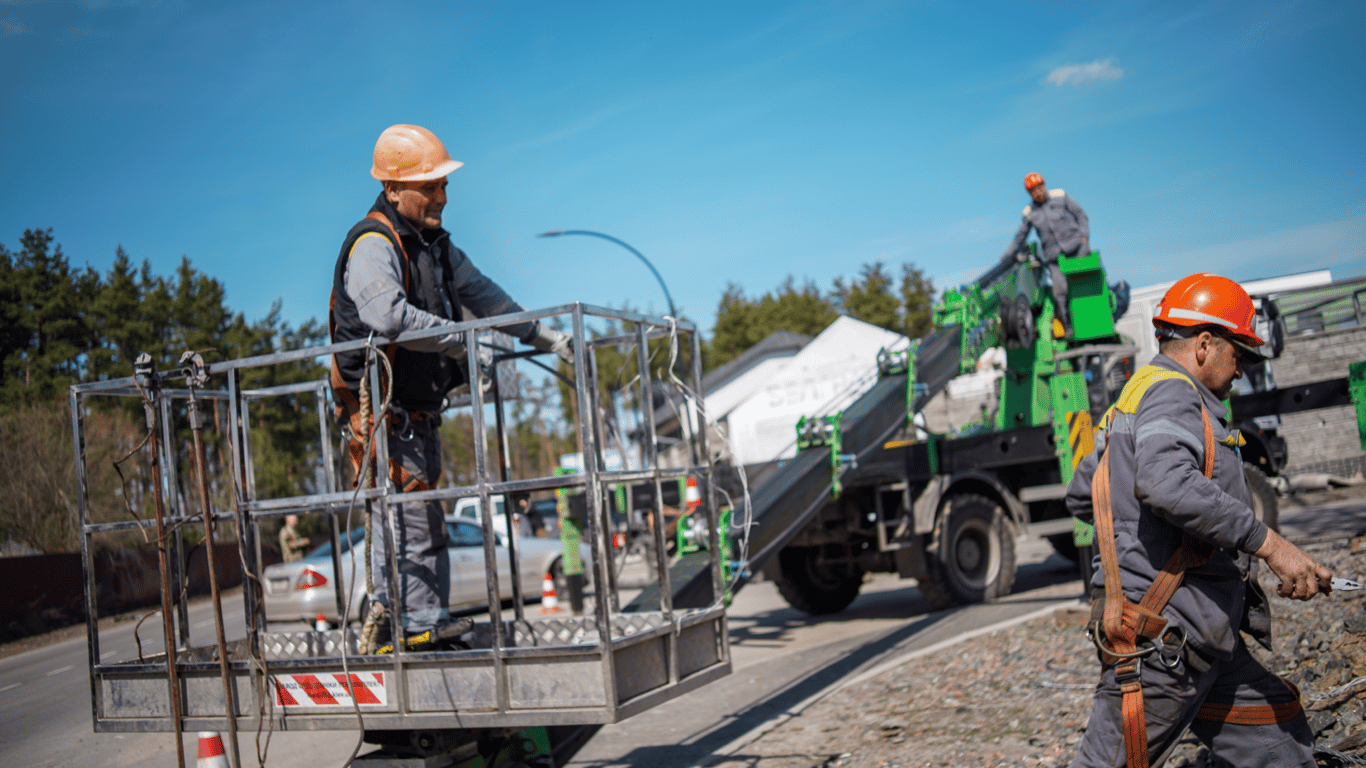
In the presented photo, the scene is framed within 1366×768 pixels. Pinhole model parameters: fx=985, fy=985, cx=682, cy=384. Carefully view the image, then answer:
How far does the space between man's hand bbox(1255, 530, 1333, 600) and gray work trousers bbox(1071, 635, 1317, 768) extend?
0.35m

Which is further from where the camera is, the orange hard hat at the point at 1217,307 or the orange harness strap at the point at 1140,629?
the orange hard hat at the point at 1217,307

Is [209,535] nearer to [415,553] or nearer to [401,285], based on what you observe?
[415,553]

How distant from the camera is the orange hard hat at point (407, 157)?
398cm

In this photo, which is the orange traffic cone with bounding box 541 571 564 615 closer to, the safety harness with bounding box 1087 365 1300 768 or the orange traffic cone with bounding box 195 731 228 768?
the orange traffic cone with bounding box 195 731 228 768

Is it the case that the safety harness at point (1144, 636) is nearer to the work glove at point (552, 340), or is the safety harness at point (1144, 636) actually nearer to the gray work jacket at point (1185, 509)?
the gray work jacket at point (1185, 509)

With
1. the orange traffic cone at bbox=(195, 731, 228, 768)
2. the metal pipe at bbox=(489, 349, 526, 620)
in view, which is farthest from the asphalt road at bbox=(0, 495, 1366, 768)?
the metal pipe at bbox=(489, 349, 526, 620)

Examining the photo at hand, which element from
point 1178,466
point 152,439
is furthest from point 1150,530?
point 152,439

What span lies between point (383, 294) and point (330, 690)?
1528 millimetres

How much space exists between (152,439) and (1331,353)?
59.7 ft

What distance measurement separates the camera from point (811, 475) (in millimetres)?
8062

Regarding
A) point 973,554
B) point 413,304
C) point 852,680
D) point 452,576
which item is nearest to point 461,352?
point 413,304

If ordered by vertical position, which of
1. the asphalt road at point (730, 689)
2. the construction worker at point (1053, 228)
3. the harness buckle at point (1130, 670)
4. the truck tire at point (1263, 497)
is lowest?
Answer: the asphalt road at point (730, 689)

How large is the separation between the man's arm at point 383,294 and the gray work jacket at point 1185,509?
7.94 feet

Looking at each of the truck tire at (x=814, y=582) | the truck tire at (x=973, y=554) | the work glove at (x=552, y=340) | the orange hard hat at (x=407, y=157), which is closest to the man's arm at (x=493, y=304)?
the work glove at (x=552, y=340)
